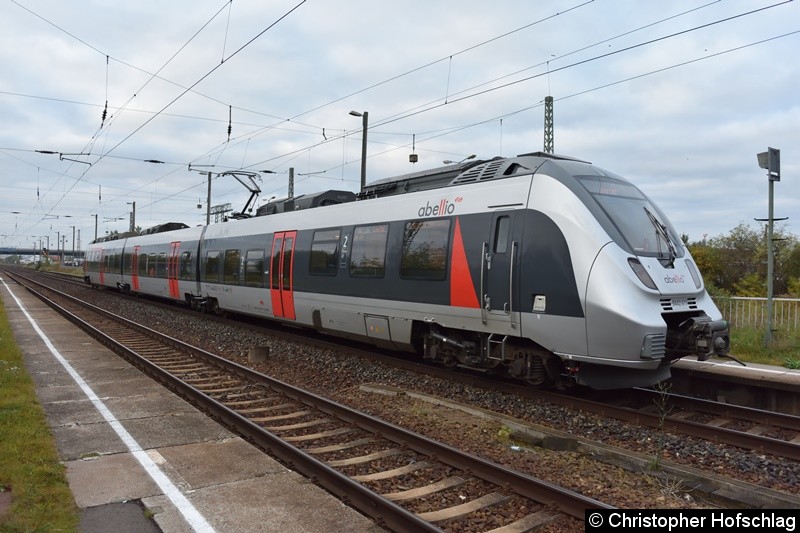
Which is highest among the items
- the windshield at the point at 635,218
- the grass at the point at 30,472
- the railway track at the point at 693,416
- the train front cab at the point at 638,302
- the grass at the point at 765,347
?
the windshield at the point at 635,218

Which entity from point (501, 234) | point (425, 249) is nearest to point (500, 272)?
point (501, 234)

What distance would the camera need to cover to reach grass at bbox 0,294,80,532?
4.12m

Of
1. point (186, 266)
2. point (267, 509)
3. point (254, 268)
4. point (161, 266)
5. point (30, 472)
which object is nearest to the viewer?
point (267, 509)

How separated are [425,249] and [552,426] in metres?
3.57

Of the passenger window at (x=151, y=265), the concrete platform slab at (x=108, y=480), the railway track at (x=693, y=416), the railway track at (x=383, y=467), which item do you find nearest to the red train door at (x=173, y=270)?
the passenger window at (x=151, y=265)

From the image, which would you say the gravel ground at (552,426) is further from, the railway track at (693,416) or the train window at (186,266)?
the train window at (186,266)

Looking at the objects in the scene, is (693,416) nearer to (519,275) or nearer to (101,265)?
(519,275)

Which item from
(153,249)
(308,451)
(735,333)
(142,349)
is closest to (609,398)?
(308,451)

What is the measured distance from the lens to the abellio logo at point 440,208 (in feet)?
29.5

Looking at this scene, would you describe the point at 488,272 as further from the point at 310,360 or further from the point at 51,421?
the point at 51,421

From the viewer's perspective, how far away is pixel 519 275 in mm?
7707

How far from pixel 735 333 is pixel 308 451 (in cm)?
1055

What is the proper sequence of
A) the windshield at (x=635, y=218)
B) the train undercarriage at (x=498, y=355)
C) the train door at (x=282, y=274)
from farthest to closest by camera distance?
the train door at (x=282, y=274)
the train undercarriage at (x=498, y=355)
the windshield at (x=635, y=218)

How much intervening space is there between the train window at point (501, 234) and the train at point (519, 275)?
2cm
